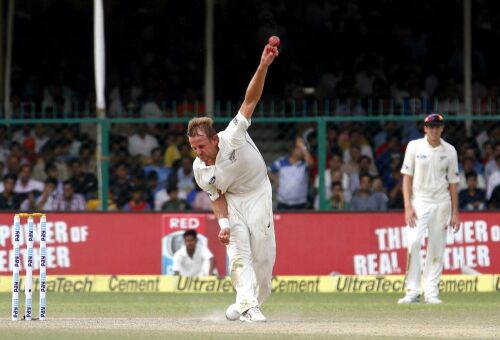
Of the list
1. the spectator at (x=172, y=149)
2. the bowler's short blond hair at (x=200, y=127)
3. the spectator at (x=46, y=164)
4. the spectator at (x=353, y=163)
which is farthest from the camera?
the spectator at (x=172, y=149)

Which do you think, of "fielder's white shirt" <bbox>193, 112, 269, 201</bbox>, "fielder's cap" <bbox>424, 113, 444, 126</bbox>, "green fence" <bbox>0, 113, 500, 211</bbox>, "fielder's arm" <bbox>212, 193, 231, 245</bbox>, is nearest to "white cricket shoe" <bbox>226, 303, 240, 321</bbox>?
"fielder's arm" <bbox>212, 193, 231, 245</bbox>

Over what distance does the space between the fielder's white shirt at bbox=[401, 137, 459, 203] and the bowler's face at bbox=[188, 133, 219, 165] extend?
3813 millimetres

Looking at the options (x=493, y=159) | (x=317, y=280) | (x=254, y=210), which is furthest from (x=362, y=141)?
(x=254, y=210)

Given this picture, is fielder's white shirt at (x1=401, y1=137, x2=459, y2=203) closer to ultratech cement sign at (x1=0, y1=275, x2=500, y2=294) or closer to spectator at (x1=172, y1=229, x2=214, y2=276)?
ultratech cement sign at (x1=0, y1=275, x2=500, y2=294)

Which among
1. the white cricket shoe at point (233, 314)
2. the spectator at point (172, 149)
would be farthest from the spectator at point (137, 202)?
the white cricket shoe at point (233, 314)

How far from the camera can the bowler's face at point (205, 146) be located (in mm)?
10672

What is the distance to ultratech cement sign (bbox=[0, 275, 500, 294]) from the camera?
16.1 m

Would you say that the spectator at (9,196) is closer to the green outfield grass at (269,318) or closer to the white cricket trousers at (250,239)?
the green outfield grass at (269,318)

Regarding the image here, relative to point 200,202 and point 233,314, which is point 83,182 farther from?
point 233,314

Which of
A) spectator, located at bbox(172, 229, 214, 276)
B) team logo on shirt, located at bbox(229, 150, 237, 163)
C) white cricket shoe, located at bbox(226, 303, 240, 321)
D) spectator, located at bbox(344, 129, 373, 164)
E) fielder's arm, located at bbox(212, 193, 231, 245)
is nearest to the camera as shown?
team logo on shirt, located at bbox(229, 150, 237, 163)

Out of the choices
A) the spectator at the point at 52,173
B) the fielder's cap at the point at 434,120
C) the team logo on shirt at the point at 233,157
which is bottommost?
the spectator at the point at 52,173

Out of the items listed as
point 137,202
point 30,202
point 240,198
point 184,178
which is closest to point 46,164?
point 30,202

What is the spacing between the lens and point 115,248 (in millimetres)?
17203

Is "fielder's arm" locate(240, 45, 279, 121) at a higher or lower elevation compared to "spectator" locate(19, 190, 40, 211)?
higher
